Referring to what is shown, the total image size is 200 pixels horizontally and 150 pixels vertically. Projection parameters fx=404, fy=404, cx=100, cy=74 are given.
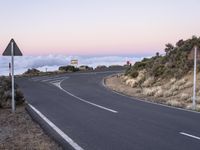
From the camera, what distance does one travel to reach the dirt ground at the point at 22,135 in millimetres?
9617

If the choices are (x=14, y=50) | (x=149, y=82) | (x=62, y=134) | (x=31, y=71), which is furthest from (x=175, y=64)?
(x=31, y=71)

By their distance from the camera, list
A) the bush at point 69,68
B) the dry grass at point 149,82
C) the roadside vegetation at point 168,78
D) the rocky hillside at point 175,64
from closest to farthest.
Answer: the roadside vegetation at point 168,78
the rocky hillside at point 175,64
the dry grass at point 149,82
the bush at point 69,68

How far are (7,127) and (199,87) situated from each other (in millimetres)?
15472

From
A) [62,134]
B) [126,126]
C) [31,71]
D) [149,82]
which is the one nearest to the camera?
[62,134]

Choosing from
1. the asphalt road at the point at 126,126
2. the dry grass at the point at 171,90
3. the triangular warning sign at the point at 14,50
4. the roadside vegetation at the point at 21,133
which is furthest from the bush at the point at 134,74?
the triangular warning sign at the point at 14,50

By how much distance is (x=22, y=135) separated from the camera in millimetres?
11102

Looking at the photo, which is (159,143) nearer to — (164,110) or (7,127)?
(7,127)

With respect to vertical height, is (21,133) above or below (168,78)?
below

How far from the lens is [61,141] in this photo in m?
10.3

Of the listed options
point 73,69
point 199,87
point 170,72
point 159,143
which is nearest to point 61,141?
point 159,143

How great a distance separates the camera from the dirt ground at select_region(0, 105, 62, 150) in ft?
31.6

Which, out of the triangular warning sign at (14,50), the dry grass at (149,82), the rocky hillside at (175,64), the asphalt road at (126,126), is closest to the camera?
the asphalt road at (126,126)

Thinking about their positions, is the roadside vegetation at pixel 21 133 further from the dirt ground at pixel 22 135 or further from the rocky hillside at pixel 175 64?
the rocky hillside at pixel 175 64

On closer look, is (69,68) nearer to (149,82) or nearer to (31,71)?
(31,71)
